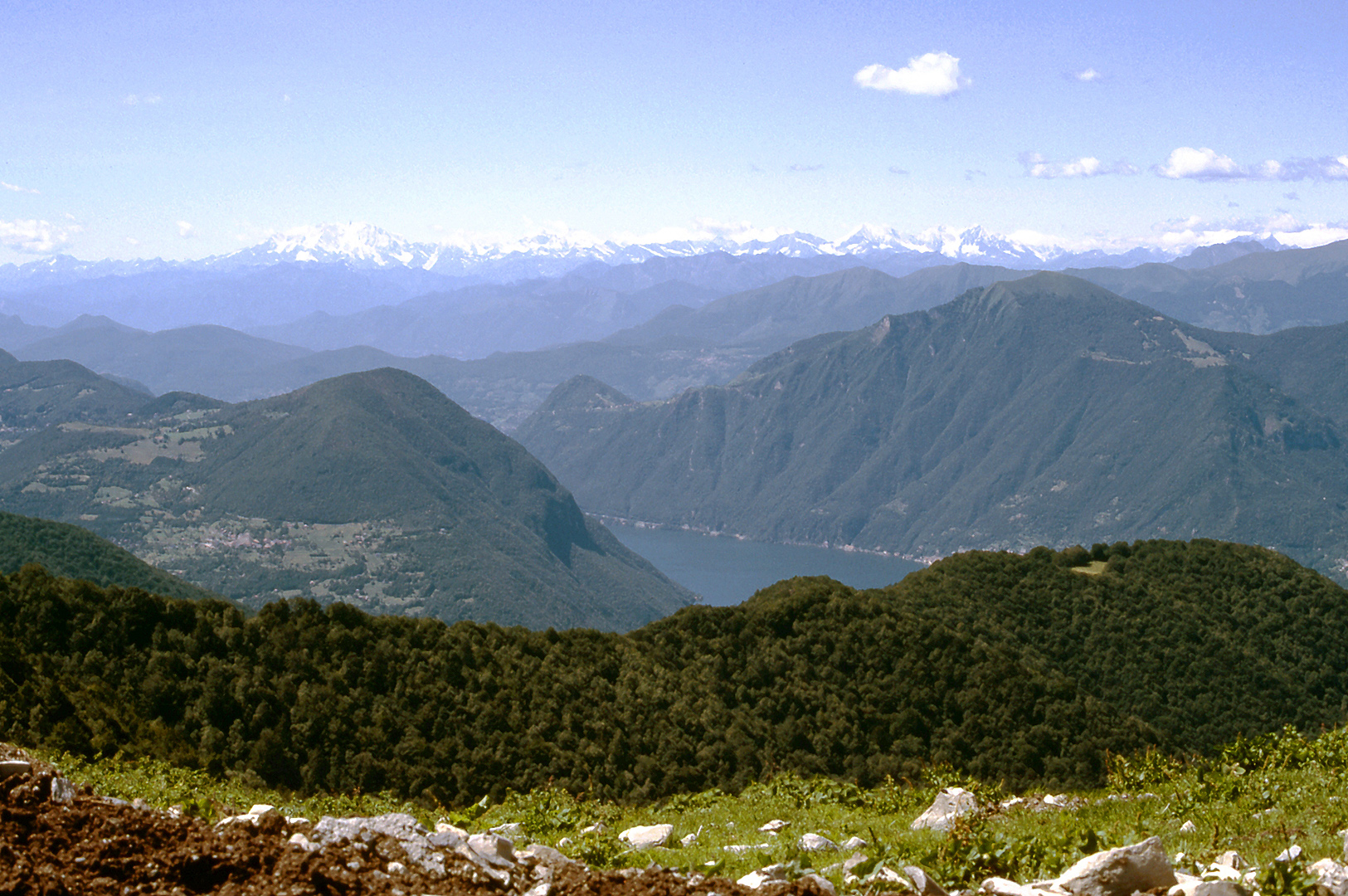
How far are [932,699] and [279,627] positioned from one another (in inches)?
1105

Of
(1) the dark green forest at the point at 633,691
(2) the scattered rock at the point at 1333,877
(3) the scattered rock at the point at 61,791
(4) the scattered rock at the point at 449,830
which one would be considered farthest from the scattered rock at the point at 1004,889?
(1) the dark green forest at the point at 633,691

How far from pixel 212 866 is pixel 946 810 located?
497 inches

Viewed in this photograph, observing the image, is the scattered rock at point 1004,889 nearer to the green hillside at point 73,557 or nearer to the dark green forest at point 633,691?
the dark green forest at point 633,691

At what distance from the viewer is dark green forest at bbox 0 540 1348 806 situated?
29766 millimetres

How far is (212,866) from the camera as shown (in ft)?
36.4

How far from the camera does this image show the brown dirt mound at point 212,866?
420 inches

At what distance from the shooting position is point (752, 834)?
704 inches

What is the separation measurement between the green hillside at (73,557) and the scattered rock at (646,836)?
98076 mm

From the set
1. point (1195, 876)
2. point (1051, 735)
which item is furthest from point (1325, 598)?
point (1195, 876)

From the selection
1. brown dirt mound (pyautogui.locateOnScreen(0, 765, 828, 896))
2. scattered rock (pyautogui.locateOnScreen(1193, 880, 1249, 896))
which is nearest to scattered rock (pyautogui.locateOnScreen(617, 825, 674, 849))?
brown dirt mound (pyautogui.locateOnScreen(0, 765, 828, 896))

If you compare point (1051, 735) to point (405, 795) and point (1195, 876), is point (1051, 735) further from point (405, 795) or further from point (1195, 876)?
point (1195, 876)

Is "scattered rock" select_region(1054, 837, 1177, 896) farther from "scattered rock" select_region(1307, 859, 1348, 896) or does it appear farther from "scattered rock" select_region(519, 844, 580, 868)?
"scattered rock" select_region(519, 844, 580, 868)

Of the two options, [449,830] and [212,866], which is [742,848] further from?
[212,866]

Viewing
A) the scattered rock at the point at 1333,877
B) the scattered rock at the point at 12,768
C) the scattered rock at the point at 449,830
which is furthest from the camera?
the scattered rock at the point at 449,830
